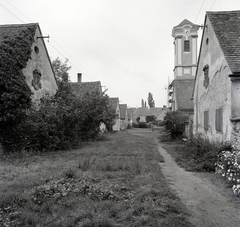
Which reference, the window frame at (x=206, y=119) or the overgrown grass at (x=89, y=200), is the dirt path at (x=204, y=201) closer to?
the overgrown grass at (x=89, y=200)

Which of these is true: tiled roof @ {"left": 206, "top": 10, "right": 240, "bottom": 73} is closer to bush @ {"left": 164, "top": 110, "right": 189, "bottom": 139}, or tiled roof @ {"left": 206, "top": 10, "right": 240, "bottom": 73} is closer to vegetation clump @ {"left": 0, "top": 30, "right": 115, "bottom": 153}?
vegetation clump @ {"left": 0, "top": 30, "right": 115, "bottom": 153}

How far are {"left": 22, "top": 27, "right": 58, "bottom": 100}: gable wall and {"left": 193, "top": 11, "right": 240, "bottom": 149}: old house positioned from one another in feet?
37.8

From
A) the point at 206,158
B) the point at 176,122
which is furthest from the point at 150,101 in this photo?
the point at 206,158

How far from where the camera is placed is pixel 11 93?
12.3m

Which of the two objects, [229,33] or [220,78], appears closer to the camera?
[220,78]

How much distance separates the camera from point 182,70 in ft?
102

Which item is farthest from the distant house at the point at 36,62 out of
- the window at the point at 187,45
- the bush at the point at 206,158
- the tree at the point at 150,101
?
the tree at the point at 150,101

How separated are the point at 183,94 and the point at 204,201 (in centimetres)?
2261

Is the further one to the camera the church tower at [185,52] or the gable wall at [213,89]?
the church tower at [185,52]

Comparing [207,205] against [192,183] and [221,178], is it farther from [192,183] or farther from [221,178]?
Answer: [221,178]

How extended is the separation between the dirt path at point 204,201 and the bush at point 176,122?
12.5 metres

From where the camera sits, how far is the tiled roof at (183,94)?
2560 centimetres

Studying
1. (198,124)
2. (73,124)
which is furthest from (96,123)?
(198,124)

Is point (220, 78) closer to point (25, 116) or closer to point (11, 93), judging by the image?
point (25, 116)
